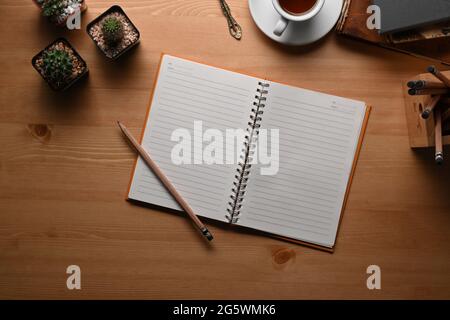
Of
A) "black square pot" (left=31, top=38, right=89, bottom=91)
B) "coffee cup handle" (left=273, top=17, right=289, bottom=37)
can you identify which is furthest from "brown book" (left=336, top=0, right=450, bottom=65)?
"black square pot" (left=31, top=38, right=89, bottom=91)

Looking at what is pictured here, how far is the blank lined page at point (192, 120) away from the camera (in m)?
0.90

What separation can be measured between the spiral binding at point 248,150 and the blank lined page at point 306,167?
0.04 ft

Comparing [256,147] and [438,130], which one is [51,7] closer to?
[256,147]

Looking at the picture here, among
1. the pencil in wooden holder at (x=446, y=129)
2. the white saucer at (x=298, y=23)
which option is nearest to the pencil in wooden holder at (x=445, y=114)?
the pencil in wooden holder at (x=446, y=129)

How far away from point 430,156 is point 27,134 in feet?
2.75

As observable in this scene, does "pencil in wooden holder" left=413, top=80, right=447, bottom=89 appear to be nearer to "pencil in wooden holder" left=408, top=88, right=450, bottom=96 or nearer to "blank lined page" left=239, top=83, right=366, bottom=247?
"pencil in wooden holder" left=408, top=88, right=450, bottom=96

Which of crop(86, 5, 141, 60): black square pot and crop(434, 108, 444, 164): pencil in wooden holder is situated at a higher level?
crop(86, 5, 141, 60): black square pot

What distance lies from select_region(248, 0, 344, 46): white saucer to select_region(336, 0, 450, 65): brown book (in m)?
0.02

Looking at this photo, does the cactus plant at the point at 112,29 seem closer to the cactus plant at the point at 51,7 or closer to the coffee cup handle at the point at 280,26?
the cactus plant at the point at 51,7

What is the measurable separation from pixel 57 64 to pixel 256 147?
422mm

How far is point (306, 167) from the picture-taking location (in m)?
0.91

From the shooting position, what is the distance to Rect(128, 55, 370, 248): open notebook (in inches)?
35.5

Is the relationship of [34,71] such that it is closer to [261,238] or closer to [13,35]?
[13,35]
